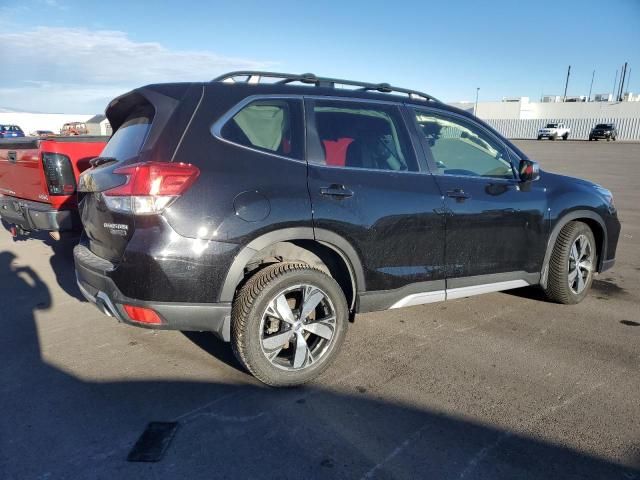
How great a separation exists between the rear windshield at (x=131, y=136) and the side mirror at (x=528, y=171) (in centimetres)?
297

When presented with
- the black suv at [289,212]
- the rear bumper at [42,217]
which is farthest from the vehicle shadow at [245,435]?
the rear bumper at [42,217]

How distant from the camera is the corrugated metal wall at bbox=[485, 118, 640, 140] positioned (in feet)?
176

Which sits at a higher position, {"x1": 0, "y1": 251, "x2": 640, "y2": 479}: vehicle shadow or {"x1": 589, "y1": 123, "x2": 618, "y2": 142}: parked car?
{"x1": 589, "y1": 123, "x2": 618, "y2": 142}: parked car

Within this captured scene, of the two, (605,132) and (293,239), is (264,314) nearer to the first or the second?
(293,239)

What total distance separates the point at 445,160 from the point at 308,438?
2398 millimetres

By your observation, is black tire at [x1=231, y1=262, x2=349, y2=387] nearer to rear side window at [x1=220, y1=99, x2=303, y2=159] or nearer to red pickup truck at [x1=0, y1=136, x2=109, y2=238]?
rear side window at [x1=220, y1=99, x2=303, y2=159]

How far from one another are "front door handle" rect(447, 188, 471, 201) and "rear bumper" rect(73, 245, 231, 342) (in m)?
1.88

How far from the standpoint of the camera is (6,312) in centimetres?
Answer: 438

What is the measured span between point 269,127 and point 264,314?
1.22 meters

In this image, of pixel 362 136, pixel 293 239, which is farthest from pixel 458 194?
pixel 293 239

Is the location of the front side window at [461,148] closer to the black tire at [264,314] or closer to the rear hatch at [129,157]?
the black tire at [264,314]

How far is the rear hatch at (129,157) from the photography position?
2.79 metres

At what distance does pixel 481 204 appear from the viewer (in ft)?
12.5

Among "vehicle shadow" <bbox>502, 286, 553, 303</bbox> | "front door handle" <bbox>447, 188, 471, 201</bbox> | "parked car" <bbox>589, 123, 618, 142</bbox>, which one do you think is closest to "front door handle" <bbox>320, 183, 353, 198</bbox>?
"front door handle" <bbox>447, 188, 471, 201</bbox>
